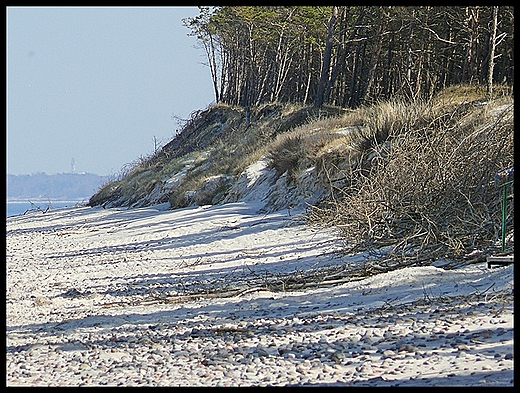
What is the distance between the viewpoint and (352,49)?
3662 cm

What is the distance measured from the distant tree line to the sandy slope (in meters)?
11.6

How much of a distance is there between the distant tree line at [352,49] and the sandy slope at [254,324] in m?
11.6

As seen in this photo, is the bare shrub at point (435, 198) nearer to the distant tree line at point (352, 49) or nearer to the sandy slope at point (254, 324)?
the sandy slope at point (254, 324)

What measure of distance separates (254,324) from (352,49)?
31732 millimetres

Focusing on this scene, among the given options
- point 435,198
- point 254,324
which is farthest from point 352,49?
point 254,324

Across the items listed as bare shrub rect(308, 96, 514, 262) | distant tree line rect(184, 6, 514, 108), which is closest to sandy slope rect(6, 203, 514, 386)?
bare shrub rect(308, 96, 514, 262)

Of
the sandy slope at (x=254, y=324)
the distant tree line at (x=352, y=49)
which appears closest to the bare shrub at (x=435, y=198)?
the sandy slope at (x=254, y=324)

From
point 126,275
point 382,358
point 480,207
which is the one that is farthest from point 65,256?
point 382,358

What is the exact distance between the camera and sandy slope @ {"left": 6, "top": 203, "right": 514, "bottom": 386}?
475 cm

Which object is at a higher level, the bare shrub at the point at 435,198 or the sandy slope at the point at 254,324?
the bare shrub at the point at 435,198

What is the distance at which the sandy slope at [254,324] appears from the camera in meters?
4.75

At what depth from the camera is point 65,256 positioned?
1334 cm

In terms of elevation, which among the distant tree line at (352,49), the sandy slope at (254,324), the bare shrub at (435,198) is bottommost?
the sandy slope at (254,324)

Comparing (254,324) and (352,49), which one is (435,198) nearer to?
(254,324)
